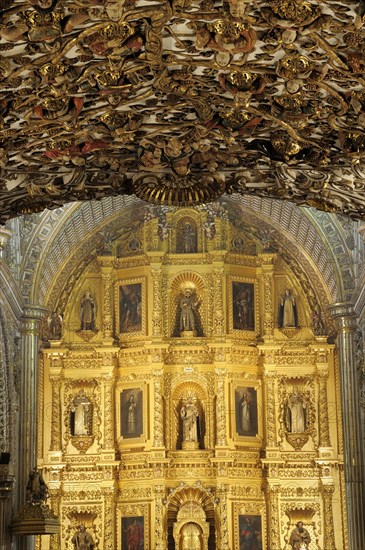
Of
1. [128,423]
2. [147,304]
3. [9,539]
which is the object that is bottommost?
[9,539]

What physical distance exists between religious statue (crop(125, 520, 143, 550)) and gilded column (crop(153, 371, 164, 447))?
2.30 m

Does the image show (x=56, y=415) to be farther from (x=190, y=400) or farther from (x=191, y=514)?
(x=191, y=514)

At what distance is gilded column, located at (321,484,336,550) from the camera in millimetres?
34156

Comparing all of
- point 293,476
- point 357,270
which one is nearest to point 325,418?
point 293,476

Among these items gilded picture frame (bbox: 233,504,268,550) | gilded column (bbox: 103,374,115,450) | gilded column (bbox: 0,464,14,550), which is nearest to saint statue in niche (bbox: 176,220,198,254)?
gilded column (bbox: 103,374,115,450)

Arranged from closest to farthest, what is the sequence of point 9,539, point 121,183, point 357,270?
point 121,183, point 9,539, point 357,270

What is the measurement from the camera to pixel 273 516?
113 feet

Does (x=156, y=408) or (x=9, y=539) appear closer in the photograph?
(x=9, y=539)

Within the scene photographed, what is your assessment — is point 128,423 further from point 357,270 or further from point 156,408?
point 357,270

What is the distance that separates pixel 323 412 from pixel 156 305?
18.5 ft

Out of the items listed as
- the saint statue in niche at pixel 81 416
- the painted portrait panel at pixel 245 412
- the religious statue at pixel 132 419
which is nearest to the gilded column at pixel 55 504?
the saint statue in niche at pixel 81 416

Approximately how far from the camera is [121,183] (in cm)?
1775

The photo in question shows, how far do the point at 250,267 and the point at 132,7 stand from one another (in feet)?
79.2

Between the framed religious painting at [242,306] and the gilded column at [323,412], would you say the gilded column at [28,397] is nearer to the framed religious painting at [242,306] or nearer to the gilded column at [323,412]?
the framed religious painting at [242,306]
